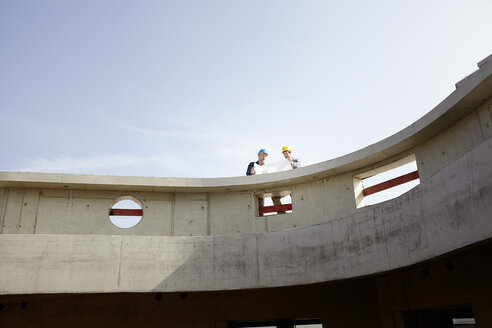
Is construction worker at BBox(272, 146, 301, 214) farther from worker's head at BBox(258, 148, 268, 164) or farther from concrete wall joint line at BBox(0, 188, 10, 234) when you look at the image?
concrete wall joint line at BBox(0, 188, 10, 234)

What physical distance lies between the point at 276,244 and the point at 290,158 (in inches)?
205

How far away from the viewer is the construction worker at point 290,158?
16.0 meters

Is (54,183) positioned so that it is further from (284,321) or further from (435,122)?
(435,122)

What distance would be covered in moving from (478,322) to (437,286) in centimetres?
150

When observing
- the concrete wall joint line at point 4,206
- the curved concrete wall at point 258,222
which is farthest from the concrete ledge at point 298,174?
the concrete wall joint line at point 4,206

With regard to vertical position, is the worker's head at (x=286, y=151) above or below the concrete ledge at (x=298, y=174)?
above

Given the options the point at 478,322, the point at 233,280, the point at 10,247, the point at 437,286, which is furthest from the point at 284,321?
the point at 10,247

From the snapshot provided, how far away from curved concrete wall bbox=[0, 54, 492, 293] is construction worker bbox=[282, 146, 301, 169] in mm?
714

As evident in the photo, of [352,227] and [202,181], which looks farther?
[202,181]

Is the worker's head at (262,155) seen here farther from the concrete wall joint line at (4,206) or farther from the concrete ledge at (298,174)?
the concrete wall joint line at (4,206)

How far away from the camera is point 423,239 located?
8.66 metres

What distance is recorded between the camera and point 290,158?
53.3 ft

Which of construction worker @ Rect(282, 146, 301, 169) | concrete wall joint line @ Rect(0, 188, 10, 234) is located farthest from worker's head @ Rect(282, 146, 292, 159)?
concrete wall joint line @ Rect(0, 188, 10, 234)

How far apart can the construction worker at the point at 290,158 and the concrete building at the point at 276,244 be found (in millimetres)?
729
